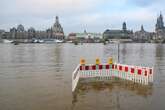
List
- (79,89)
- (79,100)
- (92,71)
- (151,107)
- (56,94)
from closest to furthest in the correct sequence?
1. (151,107)
2. (79,100)
3. (56,94)
4. (79,89)
5. (92,71)

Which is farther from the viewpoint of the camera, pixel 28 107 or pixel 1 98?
pixel 1 98

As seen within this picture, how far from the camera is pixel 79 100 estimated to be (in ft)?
40.0

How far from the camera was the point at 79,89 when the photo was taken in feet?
48.2

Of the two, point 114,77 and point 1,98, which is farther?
point 114,77

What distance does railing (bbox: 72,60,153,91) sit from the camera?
15891mm

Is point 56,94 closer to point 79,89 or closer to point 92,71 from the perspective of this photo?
point 79,89

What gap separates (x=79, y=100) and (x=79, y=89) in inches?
98.7

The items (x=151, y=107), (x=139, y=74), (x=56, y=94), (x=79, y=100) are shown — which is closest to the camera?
(x=151, y=107)

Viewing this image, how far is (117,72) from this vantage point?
58.1 feet

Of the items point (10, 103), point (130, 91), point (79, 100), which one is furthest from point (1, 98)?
point (130, 91)

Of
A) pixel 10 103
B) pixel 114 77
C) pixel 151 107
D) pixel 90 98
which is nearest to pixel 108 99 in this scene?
pixel 90 98

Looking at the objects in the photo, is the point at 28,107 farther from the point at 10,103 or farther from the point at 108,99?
the point at 108,99

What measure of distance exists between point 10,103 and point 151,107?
20.2 feet

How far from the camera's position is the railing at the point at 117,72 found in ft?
52.1
